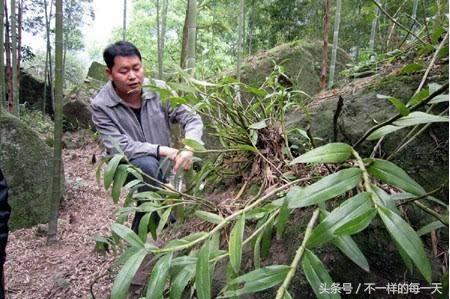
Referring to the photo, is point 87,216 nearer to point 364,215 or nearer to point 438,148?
point 438,148

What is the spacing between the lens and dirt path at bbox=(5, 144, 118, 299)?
225 centimetres

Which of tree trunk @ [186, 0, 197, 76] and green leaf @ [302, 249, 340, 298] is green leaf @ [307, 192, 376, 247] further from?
tree trunk @ [186, 0, 197, 76]

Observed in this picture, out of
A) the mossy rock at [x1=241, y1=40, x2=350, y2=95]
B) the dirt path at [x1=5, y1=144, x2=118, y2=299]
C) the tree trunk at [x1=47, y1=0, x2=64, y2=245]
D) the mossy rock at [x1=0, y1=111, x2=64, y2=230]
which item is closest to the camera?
the dirt path at [x1=5, y1=144, x2=118, y2=299]

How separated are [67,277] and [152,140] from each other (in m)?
1.17

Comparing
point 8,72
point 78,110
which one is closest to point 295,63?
point 78,110

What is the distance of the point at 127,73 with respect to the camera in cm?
180

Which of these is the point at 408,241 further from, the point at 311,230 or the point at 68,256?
the point at 68,256

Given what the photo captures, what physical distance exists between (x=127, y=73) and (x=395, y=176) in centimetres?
144

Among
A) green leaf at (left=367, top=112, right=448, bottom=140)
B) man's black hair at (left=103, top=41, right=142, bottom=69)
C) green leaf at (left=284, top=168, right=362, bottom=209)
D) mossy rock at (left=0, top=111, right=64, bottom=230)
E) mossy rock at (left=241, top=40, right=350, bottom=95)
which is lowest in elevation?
mossy rock at (left=0, top=111, right=64, bottom=230)

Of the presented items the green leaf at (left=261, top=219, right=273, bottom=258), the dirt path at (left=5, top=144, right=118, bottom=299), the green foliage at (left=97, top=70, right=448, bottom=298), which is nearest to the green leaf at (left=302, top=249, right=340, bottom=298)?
the green foliage at (left=97, top=70, right=448, bottom=298)

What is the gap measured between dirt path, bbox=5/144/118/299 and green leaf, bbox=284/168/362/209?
99cm

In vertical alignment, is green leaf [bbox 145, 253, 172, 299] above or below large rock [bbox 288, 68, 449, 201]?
below

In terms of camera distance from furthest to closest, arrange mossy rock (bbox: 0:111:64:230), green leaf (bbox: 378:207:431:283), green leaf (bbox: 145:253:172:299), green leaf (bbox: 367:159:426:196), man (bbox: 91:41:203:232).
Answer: mossy rock (bbox: 0:111:64:230), man (bbox: 91:41:203:232), green leaf (bbox: 145:253:172:299), green leaf (bbox: 367:159:426:196), green leaf (bbox: 378:207:431:283)

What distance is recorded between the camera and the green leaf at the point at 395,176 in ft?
2.04
